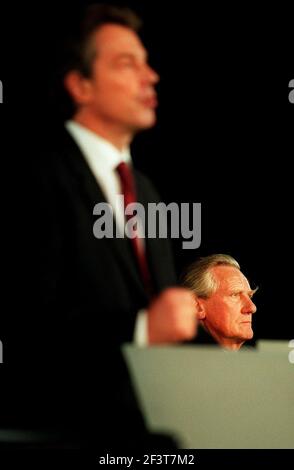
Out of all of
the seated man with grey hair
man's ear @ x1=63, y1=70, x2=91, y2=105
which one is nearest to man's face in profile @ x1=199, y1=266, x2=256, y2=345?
the seated man with grey hair

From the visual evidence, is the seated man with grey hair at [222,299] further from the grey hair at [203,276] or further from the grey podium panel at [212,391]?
the grey podium panel at [212,391]

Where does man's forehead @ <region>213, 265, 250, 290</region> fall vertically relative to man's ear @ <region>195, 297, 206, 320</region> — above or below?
above

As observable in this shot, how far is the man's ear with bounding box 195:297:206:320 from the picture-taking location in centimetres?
226

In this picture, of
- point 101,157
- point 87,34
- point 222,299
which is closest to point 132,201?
point 101,157

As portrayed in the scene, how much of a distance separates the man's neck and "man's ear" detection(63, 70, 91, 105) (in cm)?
4

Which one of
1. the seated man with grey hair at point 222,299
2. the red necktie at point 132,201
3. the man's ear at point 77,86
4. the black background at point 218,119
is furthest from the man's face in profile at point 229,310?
the man's ear at point 77,86

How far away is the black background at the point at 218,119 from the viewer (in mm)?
1820

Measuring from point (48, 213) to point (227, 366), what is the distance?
0.40 metres

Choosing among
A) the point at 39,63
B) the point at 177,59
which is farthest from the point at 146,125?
the point at 177,59

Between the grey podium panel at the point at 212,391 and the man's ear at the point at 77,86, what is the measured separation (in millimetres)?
548

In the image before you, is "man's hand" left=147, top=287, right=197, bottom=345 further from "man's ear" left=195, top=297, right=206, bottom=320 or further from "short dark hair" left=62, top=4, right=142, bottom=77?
"man's ear" left=195, top=297, right=206, bottom=320

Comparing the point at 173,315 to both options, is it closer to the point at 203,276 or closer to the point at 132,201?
the point at 132,201
